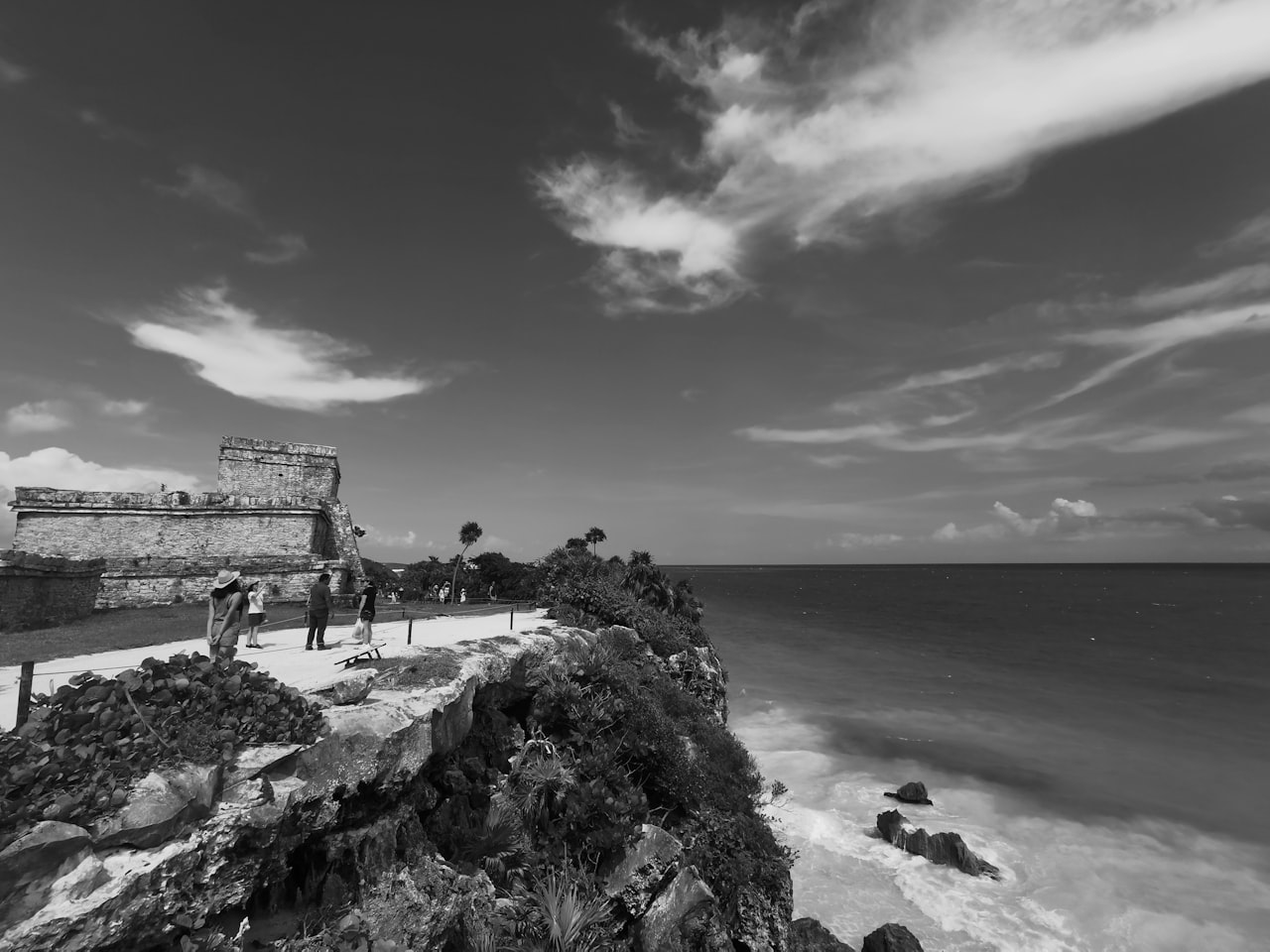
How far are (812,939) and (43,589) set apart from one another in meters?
22.1

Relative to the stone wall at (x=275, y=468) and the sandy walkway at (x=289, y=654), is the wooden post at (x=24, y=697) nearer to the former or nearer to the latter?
the sandy walkway at (x=289, y=654)

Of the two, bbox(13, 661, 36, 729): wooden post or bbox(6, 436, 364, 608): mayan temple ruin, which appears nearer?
bbox(13, 661, 36, 729): wooden post

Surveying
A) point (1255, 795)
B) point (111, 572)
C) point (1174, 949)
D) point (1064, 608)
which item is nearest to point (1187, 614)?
point (1064, 608)

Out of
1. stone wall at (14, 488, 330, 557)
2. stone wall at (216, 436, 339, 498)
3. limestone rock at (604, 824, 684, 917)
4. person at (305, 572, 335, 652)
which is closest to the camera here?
limestone rock at (604, 824, 684, 917)

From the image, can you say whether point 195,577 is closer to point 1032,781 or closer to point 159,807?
point 159,807

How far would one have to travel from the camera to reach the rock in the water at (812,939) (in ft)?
43.8

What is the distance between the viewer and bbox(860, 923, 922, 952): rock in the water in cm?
1430

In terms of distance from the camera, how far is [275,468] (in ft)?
78.3

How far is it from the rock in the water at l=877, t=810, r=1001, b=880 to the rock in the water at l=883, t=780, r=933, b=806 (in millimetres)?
3372

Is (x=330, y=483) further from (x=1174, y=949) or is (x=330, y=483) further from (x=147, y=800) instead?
(x=1174, y=949)

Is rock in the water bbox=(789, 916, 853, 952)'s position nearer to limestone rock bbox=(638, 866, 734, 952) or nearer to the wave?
the wave

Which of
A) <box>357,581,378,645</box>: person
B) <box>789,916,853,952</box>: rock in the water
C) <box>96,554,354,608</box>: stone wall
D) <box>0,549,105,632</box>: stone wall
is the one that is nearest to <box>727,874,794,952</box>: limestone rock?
<box>789,916,853,952</box>: rock in the water

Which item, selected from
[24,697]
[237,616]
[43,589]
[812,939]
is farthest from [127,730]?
[812,939]

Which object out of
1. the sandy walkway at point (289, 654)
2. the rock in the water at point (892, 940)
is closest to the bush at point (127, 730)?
the sandy walkway at point (289, 654)
